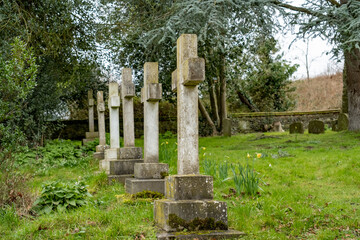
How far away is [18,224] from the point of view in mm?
4684

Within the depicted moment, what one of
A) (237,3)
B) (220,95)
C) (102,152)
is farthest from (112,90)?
(220,95)

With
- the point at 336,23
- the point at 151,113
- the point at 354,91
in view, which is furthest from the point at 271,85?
the point at 151,113

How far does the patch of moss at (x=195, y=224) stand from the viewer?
162 inches

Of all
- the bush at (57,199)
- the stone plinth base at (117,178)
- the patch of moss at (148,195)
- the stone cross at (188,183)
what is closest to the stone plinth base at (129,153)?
the stone plinth base at (117,178)

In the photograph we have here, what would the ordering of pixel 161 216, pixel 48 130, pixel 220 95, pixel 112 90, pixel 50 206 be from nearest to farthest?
pixel 161 216
pixel 50 206
pixel 112 90
pixel 48 130
pixel 220 95

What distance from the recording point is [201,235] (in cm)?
401

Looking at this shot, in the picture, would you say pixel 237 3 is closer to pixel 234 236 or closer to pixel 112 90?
pixel 112 90

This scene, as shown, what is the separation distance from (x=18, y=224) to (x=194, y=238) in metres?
2.23

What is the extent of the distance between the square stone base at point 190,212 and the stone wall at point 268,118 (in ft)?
55.4

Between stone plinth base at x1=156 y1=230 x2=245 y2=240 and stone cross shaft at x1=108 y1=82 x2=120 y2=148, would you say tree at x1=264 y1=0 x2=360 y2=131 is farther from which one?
stone plinth base at x1=156 y1=230 x2=245 y2=240

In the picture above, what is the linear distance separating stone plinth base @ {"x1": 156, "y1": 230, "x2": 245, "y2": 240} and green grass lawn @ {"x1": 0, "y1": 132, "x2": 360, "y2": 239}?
0.16 meters

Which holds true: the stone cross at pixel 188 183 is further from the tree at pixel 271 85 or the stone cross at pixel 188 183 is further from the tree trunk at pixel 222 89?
the tree at pixel 271 85

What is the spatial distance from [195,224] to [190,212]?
0.45ft

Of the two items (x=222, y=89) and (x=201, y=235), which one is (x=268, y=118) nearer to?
Result: (x=222, y=89)
